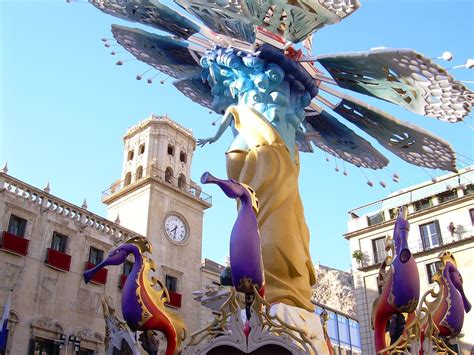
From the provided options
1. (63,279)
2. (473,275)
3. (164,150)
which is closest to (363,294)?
(473,275)

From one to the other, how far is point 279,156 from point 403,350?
5.94m

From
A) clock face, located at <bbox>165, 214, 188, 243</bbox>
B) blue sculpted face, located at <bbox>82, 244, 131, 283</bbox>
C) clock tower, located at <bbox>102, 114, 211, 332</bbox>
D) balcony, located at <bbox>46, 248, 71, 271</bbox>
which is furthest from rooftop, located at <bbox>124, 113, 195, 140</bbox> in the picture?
blue sculpted face, located at <bbox>82, 244, 131, 283</bbox>

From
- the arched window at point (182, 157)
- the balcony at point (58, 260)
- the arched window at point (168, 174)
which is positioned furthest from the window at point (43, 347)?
the arched window at point (182, 157)

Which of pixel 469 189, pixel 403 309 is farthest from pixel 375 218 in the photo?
pixel 403 309

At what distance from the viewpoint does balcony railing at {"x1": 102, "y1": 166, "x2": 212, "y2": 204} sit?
30812 millimetres

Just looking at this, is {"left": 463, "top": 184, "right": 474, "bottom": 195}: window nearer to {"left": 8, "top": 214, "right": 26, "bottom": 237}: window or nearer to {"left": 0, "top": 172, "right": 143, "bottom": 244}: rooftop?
{"left": 0, "top": 172, "right": 143, "bottom": 244}: rooftop

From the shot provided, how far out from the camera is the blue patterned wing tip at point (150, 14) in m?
14.4

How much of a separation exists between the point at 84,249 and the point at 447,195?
18176 millimetres

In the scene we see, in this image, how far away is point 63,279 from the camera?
22.5m

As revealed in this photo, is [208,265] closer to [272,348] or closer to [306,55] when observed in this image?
[306,55]

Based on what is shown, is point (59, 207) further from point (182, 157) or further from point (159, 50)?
point (182, 157)

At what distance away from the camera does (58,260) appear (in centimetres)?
2238

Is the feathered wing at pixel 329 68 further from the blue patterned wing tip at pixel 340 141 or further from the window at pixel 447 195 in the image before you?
the window at pixel 447 195

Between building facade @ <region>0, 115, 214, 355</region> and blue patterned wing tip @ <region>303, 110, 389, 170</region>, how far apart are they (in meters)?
9.63
